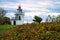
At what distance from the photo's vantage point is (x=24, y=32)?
9117 millimetres

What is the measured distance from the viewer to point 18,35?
9.02m

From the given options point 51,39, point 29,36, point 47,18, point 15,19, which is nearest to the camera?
point 51,39

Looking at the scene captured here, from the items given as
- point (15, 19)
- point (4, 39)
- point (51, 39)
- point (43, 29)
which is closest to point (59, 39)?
point (51, 39)

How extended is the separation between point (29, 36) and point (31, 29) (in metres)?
0.57

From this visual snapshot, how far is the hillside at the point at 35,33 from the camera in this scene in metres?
8.45

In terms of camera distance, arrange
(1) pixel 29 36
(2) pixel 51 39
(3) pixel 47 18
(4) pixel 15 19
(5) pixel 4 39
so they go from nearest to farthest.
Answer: (2) pixel 51 39 → (1) pixel 29 36 → (5) pixel 4 39 → (3) pixel 47 18 → (4) pixel 15 19

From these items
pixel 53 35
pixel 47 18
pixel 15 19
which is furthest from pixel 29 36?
pixel 15 19

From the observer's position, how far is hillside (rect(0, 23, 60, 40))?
27.7 feet

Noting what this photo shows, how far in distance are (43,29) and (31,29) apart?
499 millimetres

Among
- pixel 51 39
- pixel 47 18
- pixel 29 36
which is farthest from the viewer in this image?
pixel 47 18

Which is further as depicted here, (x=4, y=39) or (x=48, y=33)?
(x=4, y=39)

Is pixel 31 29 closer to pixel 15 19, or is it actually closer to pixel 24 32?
pixel 24 32

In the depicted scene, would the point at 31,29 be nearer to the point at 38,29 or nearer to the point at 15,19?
the point at 38,29

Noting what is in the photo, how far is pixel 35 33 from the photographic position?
875 centimetres
